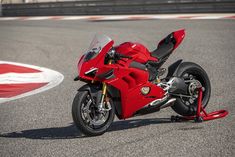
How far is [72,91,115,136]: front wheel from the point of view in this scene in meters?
6.12

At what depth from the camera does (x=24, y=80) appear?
10547 mm

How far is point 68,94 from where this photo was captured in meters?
9.03

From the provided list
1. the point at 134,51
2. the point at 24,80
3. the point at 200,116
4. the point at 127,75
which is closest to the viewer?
the point at 127,75

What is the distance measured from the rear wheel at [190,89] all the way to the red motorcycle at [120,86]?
13 mm

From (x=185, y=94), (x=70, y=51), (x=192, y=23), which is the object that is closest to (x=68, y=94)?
(x=185, y=94)

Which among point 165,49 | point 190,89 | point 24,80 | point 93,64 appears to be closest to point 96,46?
point 93,64

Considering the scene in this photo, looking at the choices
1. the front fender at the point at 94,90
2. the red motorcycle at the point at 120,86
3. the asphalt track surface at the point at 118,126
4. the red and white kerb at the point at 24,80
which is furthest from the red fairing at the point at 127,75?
the red and white kerb at the point at 24,80

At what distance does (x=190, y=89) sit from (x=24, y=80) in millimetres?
4558

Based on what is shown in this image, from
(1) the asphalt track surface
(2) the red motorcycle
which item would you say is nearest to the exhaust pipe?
(2) the red motorcycle

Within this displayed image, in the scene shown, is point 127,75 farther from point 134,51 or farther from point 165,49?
point 165,49

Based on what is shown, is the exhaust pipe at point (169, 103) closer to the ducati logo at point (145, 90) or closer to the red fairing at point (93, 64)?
the ducati logo at point (145, 90)

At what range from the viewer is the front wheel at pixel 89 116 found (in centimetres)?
612

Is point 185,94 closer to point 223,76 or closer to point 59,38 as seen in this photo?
point 223,76

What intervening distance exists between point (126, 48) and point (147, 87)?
0.56 metres
